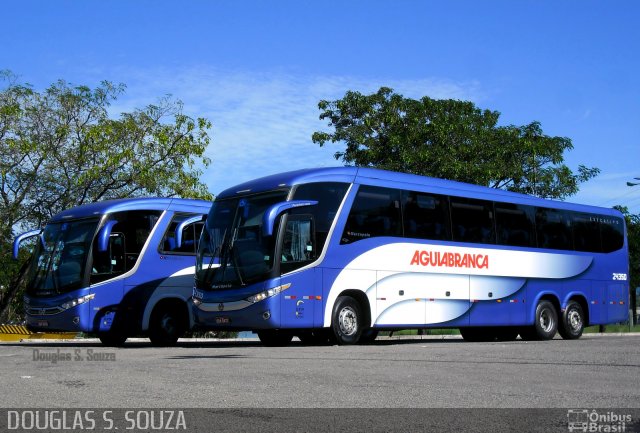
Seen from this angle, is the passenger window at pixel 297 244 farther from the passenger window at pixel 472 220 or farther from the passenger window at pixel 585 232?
the passenger window at pixel 585 232

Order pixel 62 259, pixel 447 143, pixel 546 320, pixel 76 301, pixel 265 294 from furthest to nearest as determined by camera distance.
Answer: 1. pixel 447 143
2. pixel 546 320
3. pixel 62 259
4. pixel 76 301
5. pixel 265 294

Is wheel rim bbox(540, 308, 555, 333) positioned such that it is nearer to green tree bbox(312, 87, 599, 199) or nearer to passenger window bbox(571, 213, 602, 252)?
passenger window bbox(571, 213, 602, 252)

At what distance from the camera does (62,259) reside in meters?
19.3

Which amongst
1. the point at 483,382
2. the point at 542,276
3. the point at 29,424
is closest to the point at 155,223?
the point at 542,276

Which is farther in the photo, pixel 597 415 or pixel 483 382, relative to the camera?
pixel 483 382

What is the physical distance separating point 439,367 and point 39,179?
23096 mm

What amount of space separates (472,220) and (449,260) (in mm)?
1287

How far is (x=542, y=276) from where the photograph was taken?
22.3 m

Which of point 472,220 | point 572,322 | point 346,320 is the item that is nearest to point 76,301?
point 346,320

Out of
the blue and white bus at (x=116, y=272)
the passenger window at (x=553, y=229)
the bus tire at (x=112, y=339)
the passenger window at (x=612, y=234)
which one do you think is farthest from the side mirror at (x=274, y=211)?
the passenger window at (x=612, y=234)

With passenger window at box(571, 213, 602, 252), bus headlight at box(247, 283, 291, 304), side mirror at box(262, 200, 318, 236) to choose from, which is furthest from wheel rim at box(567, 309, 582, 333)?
bus headlight at box(247, 283, 291, 304)

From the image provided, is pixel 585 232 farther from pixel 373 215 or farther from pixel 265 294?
pixel 265 294

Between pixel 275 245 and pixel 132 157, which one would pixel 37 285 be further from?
pixel 132 157

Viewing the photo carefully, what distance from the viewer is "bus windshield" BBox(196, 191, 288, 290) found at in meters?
16.9
